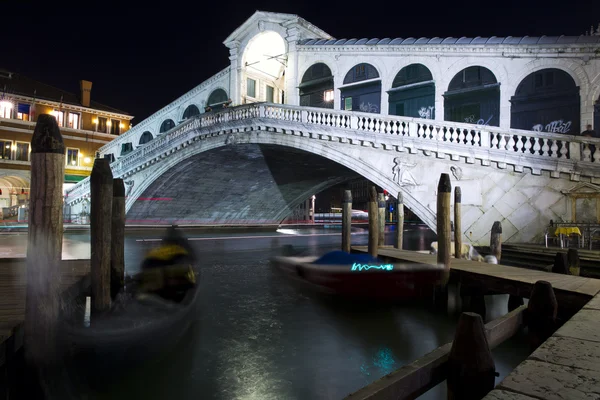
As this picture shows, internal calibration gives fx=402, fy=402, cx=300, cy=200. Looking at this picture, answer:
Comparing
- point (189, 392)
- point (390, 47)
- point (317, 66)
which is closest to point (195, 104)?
point (317, 66)

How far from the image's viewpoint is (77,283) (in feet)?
14.6

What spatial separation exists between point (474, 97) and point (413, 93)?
5.92 feet

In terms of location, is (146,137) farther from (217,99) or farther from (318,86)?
(318,86)

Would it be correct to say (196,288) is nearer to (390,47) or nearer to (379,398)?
(379,398)

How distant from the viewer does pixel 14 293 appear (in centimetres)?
368

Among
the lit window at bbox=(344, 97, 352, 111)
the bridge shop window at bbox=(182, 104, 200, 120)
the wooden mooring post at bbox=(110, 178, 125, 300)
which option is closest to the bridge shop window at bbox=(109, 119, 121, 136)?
the bridge shop window at bbox=(182, 104, 200, 120)

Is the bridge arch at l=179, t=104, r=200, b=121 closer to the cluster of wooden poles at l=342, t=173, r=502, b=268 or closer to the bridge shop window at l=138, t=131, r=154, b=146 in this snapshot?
the bridge shop window at l=138, t=131, r=154, b=146

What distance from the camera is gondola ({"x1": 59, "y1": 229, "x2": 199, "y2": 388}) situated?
3783mm

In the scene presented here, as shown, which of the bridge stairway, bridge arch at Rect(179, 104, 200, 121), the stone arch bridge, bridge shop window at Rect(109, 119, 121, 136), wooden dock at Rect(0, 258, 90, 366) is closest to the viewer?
wooden dock at Rect(0, 258, 90, 366)

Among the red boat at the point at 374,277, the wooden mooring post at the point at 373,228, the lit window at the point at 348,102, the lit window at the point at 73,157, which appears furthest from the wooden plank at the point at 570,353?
the lit window at the point at 73,157

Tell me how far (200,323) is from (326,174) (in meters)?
11.7

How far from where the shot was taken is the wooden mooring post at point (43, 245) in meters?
2.70

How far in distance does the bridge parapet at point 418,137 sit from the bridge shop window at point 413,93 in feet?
5.40

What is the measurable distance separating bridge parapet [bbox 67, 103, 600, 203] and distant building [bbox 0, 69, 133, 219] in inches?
422
